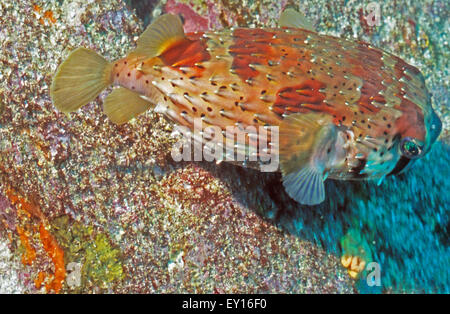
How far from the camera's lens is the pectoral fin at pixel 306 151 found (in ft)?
5.78

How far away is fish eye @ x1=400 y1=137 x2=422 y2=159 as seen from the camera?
1888mm

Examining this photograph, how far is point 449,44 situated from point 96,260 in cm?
358

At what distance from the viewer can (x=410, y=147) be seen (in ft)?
6.21

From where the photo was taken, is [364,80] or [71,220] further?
[71,220]

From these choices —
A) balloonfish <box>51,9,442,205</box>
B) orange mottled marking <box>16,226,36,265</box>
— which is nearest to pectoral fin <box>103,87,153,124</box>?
balloonfish <box>51,9,442,205</box>

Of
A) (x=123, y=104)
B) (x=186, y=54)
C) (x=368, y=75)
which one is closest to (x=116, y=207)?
(x=123, y=104)

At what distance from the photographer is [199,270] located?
2223mm

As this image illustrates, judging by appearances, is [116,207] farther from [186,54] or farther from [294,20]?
[294,20]

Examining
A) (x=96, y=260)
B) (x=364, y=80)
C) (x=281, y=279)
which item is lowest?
(x=281, y=279)

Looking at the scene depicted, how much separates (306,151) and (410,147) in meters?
0.55
